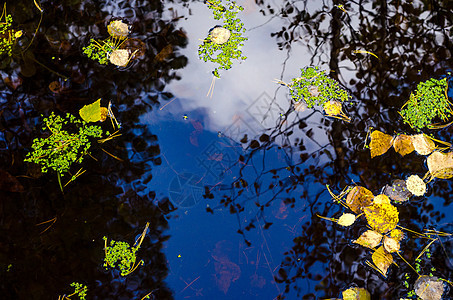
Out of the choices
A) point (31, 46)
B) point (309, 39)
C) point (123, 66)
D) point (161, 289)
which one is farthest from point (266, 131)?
point (31, 46)

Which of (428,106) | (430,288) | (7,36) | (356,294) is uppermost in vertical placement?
(7,36)

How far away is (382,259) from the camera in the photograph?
59.1 inches

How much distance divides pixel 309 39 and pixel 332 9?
155 millimetres

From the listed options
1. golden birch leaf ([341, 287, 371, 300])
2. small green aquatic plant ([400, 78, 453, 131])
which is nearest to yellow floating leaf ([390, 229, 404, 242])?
golden birch leaf ([341, 287, 371, 300])

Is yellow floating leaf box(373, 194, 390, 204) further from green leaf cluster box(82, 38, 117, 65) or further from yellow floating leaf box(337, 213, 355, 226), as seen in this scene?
green leaf cluster box(82, 38, 117, 65)

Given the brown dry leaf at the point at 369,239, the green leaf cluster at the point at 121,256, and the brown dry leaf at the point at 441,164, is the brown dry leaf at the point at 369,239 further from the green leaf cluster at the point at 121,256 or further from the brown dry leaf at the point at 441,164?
the green leaf cluster at the point at 121,256

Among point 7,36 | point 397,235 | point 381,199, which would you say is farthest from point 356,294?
point 7,36

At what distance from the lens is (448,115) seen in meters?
1.52

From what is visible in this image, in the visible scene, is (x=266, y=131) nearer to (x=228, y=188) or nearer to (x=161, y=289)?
(x=228, y=188)

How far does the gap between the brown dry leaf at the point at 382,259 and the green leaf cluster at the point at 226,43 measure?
94cm

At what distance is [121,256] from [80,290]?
0.67 feet

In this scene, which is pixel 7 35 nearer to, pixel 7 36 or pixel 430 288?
pixel 7 36

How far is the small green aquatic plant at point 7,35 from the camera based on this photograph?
1.54 m

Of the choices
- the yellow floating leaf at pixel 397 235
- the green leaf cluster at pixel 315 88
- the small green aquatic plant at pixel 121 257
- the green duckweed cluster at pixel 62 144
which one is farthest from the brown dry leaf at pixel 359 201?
the green duckweed cluster at pixel 62 144
